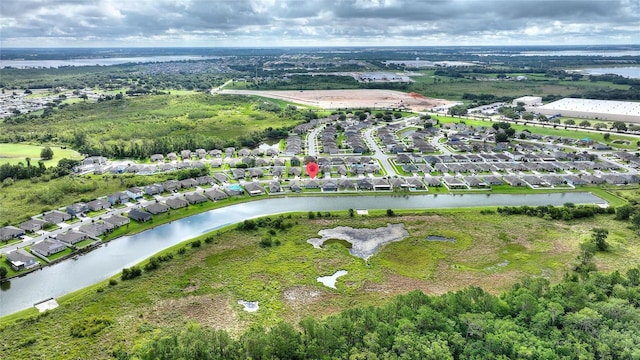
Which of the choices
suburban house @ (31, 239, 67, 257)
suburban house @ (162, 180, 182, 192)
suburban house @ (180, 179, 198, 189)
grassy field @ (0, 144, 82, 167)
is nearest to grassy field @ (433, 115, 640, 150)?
suburban house @ (180, 179, 198, 189)

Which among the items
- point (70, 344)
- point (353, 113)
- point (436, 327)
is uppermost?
point (353, 113)

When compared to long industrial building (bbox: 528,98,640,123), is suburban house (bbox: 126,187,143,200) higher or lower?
lower

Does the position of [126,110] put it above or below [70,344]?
above

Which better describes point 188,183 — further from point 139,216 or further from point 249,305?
point 249,305

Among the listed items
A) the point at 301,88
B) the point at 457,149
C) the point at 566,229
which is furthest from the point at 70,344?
the point at 301,88

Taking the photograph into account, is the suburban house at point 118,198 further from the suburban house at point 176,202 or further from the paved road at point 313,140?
the paved road at point 313,140

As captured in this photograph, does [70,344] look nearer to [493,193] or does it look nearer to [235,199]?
[235,199]

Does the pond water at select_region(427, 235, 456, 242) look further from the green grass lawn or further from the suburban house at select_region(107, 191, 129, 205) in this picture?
the suburban house at select_region(107, 191, 129, 205)
